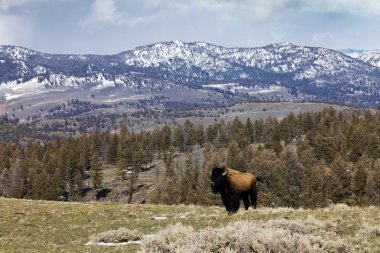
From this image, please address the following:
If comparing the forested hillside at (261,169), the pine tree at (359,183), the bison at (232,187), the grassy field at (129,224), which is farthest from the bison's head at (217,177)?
the pine tree at (359,183)

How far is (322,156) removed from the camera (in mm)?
146875

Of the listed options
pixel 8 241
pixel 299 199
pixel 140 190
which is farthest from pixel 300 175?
pixel 8 241

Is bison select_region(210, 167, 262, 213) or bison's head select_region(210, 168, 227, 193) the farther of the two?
bison select_region(210, 167, 262, 213)

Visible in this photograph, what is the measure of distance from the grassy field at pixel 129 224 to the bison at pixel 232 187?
107 centimetres

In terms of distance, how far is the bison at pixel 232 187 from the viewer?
24.7 m

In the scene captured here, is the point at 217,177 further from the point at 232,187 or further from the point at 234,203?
the point at 234,203

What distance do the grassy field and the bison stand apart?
1.07 m

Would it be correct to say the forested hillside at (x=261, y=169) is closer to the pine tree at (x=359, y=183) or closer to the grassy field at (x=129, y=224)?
the pine tree at (x=359, y=183)

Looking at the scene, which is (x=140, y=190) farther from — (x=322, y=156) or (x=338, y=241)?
(x=338, y=241)

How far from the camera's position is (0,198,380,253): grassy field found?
16609 millimetres

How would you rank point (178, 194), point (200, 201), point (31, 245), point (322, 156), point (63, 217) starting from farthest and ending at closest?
1. point (322, 156)
2. point (178, 194)
3. point (200, 201)
4. point (63, 217)
5. point (31, 245)

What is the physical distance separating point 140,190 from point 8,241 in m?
150

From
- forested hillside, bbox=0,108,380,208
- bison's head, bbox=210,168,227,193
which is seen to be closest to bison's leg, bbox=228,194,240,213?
bison's head, bbox=210,168,227,193

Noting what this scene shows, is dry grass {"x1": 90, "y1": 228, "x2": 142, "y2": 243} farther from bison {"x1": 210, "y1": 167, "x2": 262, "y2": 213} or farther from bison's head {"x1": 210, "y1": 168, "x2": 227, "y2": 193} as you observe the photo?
bison {"x1": 210, "y1": 167, "x2": 262, "y2": 213}
